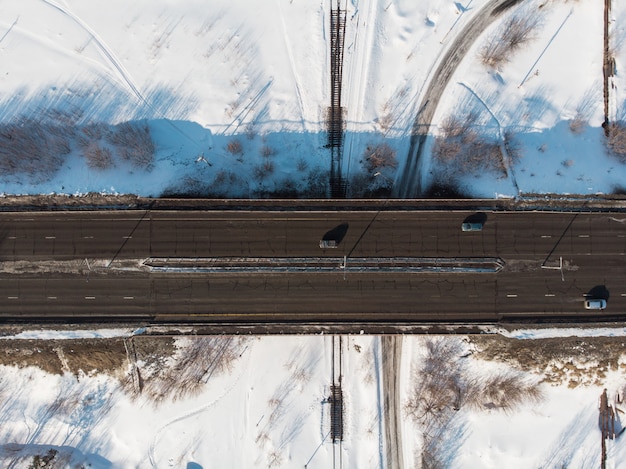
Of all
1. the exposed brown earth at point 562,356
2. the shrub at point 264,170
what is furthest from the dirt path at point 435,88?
the exposed brown earth at point 562,356

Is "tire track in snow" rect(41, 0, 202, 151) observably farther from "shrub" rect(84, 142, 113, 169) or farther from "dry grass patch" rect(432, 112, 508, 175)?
"dry grass patch" rect(432, 112, 508, 175)

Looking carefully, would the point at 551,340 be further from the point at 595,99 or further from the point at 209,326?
the point at 209,326

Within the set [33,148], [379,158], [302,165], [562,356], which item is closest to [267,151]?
[302,165]

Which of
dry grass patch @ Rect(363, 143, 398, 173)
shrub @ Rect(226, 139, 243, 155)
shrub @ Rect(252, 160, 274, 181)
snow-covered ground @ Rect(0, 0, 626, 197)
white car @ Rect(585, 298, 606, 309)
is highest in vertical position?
snow-covered ground @ Rect(0, 0, 626, 197)

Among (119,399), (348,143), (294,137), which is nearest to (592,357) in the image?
(348,143)

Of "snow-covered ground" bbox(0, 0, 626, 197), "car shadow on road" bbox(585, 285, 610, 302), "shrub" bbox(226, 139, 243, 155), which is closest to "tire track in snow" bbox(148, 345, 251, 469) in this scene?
"shrub" bbox(226, 139, 243, 155)

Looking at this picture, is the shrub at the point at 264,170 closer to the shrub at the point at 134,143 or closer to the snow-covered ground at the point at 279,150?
the snow-covered ground at the point at 279,150
